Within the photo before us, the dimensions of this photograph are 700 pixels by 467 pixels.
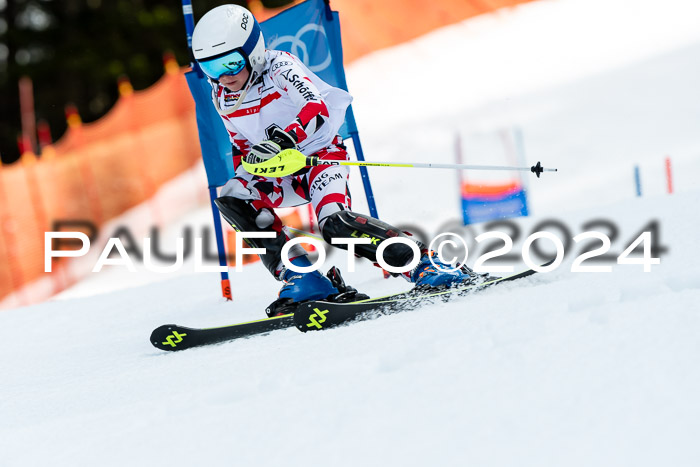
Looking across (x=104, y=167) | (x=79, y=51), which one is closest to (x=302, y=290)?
(x=104, y=167)

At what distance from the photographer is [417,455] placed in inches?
68.9

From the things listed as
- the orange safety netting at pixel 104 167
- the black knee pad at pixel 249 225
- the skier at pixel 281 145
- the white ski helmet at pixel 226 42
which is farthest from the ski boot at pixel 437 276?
the orange safety netting at pixel 104 167

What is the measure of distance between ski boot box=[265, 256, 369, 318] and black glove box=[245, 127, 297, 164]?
1.94ft

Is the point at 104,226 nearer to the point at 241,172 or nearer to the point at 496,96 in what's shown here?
the point at 496,96

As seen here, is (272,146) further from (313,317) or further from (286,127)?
(313,317)

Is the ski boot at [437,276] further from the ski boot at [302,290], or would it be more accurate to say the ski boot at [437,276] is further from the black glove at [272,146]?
the black glove at [272,146]

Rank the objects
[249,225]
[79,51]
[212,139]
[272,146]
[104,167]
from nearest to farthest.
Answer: [272,146] < [249,225] < [212,139] < [104,167] < [79,51]

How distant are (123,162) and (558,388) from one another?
34.1 feet

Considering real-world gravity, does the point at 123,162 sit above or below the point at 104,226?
above

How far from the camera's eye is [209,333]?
11.4 ft

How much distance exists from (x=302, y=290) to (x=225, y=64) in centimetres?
A: 105

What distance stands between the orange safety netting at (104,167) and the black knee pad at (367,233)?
7.85m

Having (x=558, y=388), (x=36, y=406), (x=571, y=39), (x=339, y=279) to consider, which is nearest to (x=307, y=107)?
(x=339, y=279)

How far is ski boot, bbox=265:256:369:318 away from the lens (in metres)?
3.72
